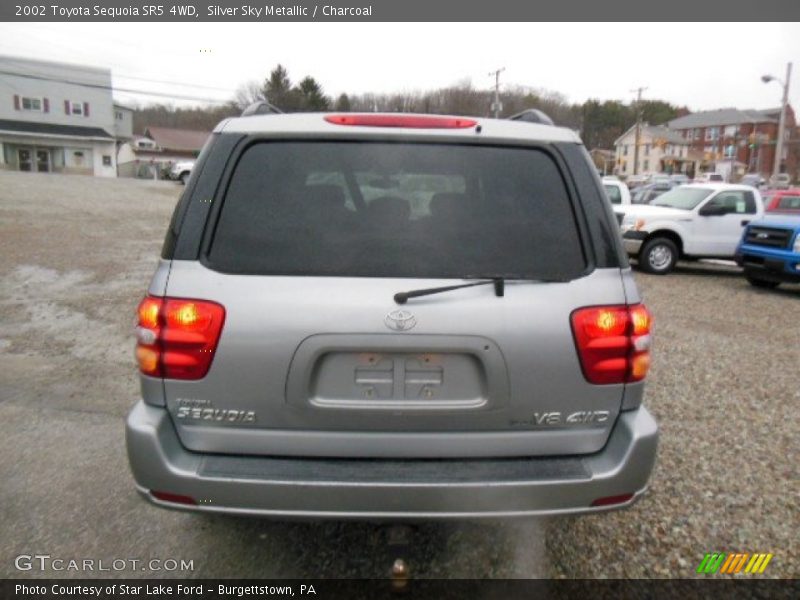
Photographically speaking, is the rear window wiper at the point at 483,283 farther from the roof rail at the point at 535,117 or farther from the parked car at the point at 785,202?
the parked car at the point at 785,202

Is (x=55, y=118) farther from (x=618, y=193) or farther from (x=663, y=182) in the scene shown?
(x=618, y=193)

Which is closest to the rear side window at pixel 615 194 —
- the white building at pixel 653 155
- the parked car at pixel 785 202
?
the parked car at pixel 785 202

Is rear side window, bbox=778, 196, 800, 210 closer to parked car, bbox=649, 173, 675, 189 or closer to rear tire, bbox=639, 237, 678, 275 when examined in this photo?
rear tire, bbox=639, 237, 678, 275

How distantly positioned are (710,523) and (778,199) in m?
14.0

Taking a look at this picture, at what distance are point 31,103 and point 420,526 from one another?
54269mm

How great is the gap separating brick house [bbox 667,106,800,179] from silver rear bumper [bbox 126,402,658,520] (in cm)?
10005

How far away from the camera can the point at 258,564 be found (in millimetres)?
2623

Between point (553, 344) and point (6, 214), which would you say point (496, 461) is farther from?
point (6, 214)

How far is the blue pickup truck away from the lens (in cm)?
937

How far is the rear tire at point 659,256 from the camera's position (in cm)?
1170

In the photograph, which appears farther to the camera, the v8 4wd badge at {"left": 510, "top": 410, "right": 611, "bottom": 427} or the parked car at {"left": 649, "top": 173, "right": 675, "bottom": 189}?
the parked car at {"left": 649, "top": 173, "right": 675, "bottom": 189}

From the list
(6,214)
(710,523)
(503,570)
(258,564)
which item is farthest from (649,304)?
(6,214)

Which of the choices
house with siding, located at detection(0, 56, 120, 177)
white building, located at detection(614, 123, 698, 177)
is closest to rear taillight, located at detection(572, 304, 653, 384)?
house with siding, located at detection(0, 56, 120, 177)

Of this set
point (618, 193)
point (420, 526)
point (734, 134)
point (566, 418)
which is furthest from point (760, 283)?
point (734, 134)
